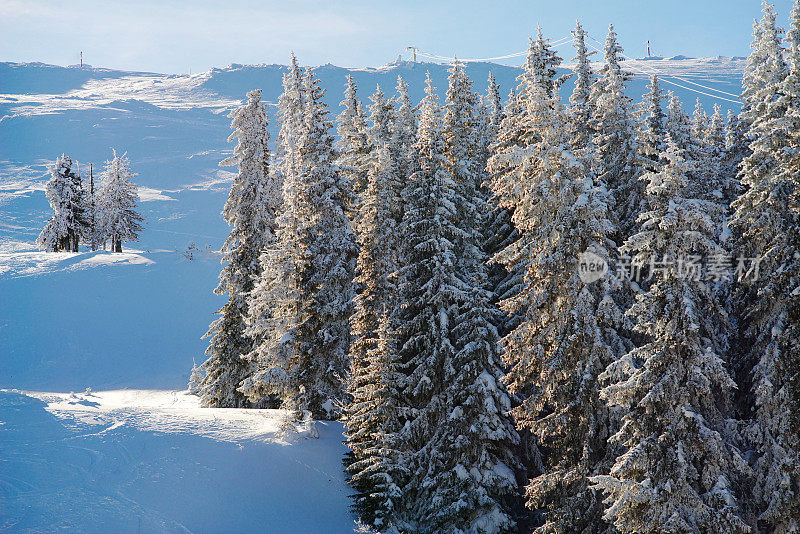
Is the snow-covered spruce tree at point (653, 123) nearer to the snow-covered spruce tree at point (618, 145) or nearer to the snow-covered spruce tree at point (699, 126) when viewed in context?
the snow-covered spruce tree at point (618, 145)

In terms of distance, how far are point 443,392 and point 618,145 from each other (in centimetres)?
1180

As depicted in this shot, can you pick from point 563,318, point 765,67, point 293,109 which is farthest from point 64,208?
point 765,67

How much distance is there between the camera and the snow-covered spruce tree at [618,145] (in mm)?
21141

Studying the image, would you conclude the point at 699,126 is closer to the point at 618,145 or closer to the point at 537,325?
the point at 618,145

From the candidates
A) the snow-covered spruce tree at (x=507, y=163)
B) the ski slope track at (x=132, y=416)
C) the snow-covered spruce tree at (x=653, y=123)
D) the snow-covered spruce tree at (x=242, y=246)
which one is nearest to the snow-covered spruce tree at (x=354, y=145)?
the snow-covered spruce tree at (x=242, y=246)

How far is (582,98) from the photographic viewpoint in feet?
84.4

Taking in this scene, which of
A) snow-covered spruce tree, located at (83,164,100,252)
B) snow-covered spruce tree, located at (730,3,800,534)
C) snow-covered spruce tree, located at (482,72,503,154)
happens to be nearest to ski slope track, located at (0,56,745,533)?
snow-covered spruce tree, located at (83,164,100,252)

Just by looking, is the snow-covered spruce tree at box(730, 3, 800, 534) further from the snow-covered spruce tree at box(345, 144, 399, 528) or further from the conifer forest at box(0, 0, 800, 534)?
the snow-covered spruce tree at box(345, 144, 399, 528)

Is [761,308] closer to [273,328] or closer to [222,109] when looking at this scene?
[273,328]

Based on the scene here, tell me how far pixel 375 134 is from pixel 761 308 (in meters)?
17.0

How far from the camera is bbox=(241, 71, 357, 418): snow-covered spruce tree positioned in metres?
23.5

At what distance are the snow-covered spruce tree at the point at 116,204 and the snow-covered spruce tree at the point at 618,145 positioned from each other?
57937 millimetres

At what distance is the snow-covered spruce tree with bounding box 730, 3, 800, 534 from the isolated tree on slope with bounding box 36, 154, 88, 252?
62455 mm

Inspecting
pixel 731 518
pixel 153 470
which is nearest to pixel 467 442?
pixel 731 518
